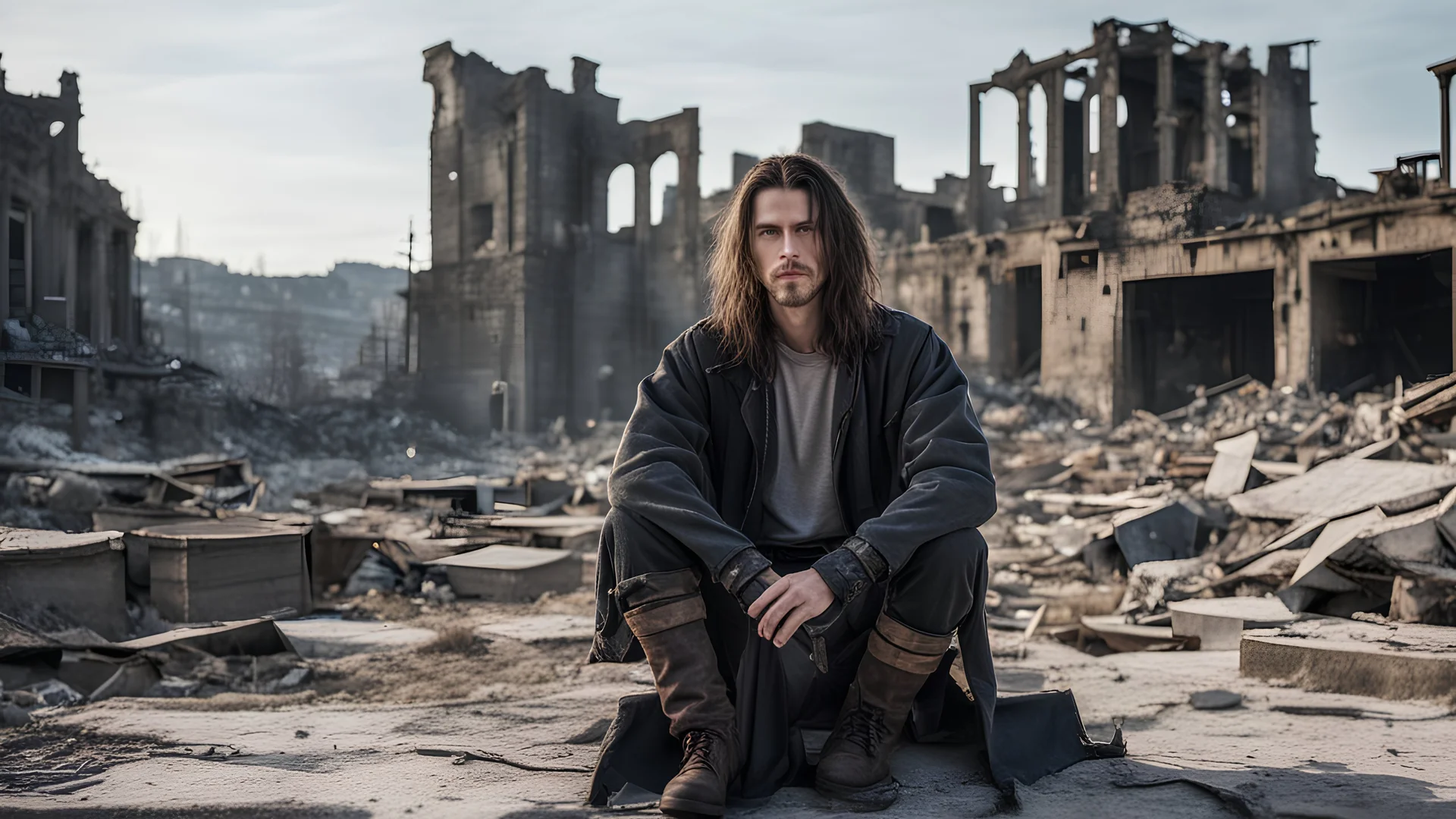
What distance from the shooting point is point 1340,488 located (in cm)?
643

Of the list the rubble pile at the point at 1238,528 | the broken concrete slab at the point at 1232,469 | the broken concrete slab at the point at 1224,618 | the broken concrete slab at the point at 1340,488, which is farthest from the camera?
the broken concrete slab at the point at 1232,469

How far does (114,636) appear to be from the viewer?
4676 millimetres

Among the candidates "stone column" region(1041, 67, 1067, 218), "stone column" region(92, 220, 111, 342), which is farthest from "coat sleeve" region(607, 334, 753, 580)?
"stone column" region(1041, 67, 1067, 218)

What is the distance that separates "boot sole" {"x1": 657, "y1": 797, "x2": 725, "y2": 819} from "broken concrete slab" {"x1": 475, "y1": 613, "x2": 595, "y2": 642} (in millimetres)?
3447

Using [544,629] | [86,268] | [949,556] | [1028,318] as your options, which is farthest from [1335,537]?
[86,268]

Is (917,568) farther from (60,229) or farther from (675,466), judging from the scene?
(60,229)

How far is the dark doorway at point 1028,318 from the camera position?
23047 mm

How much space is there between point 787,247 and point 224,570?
4.28m

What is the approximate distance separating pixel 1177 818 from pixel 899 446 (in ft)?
3.03

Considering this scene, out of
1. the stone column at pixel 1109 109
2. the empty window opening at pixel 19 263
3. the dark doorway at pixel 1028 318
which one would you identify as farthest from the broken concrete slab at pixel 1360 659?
the stone column at pixel 1109 109

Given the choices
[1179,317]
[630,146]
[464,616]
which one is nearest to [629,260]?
[630,146]

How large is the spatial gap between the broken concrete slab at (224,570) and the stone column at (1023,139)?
82.0 feet

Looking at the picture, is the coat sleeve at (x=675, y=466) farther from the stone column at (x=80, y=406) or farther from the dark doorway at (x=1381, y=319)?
the dark doorway at (x=1381, y=319)

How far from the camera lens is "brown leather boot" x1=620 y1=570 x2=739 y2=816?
2.02m
